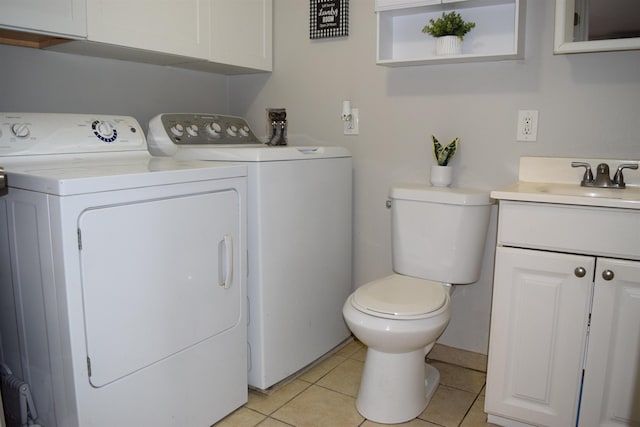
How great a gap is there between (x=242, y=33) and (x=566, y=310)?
6.16 feet

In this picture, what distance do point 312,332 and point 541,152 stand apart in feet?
4.10

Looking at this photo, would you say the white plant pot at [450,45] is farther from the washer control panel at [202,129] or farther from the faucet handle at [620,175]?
the washer control panel at [202,129]

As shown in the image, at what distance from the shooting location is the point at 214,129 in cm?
241

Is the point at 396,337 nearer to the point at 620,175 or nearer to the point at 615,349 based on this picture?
the point at 615,349

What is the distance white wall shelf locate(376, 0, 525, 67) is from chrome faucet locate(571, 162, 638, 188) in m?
0.53

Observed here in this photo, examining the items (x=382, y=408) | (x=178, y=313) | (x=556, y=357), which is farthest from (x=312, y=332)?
(x=556, y=357)

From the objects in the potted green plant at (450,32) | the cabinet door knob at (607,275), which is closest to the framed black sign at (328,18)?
the potted green plant at (450,32)

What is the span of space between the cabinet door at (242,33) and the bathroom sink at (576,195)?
1.41 meters

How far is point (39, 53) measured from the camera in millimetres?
1979

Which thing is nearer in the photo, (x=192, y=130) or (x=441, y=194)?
(x=441, y=194)

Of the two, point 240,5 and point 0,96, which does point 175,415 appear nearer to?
point 0,96

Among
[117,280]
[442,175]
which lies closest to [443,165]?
[442,175]

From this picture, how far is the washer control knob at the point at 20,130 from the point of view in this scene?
1.70 metres

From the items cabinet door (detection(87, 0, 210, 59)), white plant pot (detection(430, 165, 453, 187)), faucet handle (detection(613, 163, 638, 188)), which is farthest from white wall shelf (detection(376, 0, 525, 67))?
cabinet door (detection(87, 0, 210, 59))
